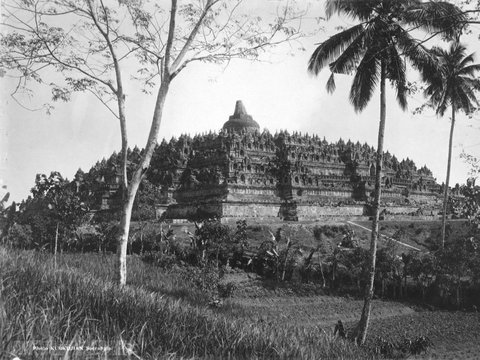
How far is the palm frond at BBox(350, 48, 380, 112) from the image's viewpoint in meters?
16.9

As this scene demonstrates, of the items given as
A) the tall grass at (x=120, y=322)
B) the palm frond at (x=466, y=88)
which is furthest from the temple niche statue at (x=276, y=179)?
the tall grass at (x=120, y=322)

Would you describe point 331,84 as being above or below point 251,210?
above

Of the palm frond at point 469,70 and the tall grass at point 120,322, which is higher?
the palm frond at point 469,70

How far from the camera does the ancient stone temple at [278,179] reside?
45.4 meters

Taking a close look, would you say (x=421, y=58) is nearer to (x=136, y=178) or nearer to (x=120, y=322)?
(x=136, y=178)

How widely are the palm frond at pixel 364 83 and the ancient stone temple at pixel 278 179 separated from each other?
988 inches

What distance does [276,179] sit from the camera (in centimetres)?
5194

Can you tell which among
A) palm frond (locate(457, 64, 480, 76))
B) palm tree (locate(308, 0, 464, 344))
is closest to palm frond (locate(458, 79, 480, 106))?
palm frond (locate(457, 64, 480, 76))

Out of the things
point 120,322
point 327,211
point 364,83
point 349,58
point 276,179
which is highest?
point 349,58

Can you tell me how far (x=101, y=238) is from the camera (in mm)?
28188

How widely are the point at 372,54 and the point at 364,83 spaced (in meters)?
1.55

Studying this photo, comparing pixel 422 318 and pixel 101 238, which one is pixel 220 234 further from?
pixel 422 318

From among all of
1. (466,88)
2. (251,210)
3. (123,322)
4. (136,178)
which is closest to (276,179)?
(251,210)

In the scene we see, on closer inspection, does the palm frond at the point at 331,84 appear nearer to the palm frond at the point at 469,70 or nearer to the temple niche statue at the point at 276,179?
the palm frond at the point at 469,70
